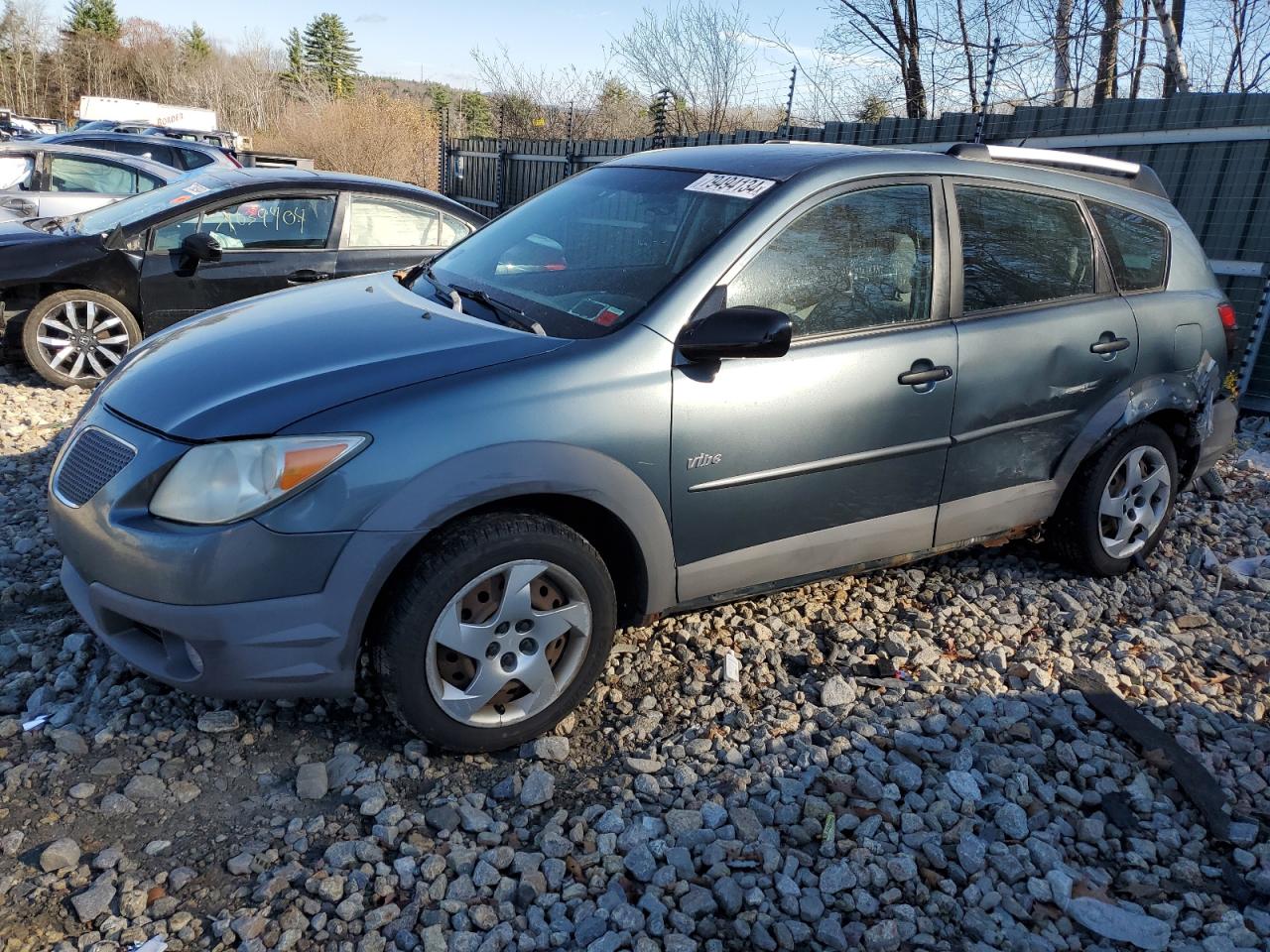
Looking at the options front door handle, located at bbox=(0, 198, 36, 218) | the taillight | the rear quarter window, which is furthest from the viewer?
front door handle, located at bbox=(0, 198, 36, 218)

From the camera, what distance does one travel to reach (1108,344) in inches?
155

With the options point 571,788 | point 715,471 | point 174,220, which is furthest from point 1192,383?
point 174,220

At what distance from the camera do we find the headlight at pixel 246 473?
2.53 meters

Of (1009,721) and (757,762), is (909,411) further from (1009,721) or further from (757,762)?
(757,762)

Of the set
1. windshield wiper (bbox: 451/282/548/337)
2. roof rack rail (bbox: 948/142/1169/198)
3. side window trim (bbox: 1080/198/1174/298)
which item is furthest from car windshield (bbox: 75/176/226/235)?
side window trim (bbox: 1080/198/1174/298)

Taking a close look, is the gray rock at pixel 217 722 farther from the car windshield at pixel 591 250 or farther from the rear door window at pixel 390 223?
the rear door window at pixel 390 223

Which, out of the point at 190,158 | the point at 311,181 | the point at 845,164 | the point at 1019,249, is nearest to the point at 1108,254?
the point at 1019,249

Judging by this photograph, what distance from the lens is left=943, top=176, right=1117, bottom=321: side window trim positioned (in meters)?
3.58

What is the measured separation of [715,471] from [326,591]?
48.9 inches

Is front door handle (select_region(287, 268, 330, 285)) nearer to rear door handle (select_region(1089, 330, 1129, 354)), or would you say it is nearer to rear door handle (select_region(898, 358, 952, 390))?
rear door handle (select_region(898, 358, 952, 390))

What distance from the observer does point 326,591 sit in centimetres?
257

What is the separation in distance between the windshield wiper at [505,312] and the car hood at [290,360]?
6 cm

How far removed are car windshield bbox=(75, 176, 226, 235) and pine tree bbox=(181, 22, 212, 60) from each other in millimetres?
71084

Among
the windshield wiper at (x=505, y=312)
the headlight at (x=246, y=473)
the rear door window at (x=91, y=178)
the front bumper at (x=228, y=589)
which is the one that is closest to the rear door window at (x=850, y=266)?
the windshield wiper at (x=505, y=312)
